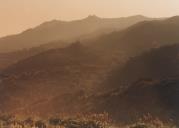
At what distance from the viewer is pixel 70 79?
205 ft

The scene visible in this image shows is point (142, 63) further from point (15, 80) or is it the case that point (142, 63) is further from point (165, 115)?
point (165, 115)

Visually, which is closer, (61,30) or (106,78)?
(106,78)

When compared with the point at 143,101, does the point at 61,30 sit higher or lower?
higher

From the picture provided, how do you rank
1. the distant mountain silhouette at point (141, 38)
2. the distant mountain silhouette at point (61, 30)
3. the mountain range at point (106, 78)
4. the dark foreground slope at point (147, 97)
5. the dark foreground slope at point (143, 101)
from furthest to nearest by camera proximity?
the distant mountain silhouette at point (61, 30) → the distant mountain silhouette at point (141, 38) → the mountain range at point (106, 78) → the dark foreground slope at point (147, 97) → the dark foreground slope at point (143, 101)

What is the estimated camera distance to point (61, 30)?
463 feet

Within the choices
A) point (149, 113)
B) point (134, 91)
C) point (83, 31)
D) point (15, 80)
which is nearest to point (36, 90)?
point (15, 80)

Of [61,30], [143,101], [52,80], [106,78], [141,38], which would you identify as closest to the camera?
[143,101]

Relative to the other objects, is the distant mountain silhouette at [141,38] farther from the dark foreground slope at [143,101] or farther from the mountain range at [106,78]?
the dark foreground slope at [143,101]

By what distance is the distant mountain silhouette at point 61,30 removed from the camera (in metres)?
129

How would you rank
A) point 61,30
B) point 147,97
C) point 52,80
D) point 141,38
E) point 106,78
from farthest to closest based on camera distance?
point 61,30, point 141,38, point 52,80, point 106,78, point 147,97

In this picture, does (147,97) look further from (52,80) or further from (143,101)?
(52,80)

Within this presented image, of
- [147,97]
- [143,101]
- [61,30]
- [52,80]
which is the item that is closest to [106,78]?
[52,80]

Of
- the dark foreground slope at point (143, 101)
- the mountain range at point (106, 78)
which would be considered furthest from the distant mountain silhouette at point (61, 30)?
the dark foreground slope at point (143, 101)

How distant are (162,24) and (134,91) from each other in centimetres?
4199
